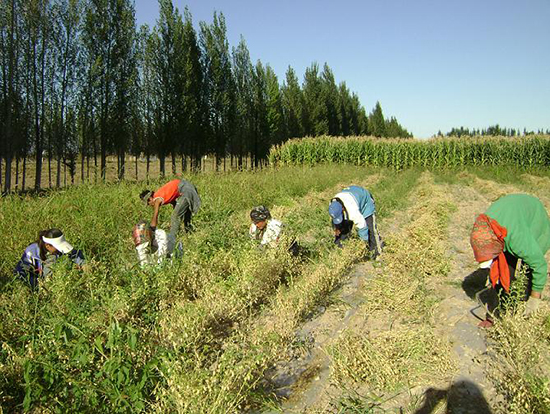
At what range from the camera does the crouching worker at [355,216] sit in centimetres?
575

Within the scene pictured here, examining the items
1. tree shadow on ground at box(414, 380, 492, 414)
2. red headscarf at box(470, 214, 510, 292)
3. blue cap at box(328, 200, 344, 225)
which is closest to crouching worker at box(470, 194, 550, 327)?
red headscarf at box(470, 214, 510, 292)

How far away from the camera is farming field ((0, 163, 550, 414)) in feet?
7.71

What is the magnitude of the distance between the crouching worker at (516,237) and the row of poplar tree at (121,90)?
11.2m

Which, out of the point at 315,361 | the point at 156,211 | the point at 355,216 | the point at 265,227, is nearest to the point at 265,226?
the point at 265,227

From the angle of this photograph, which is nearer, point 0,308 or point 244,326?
point 0,308

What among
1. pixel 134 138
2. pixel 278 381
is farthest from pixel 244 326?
pixel 134 138

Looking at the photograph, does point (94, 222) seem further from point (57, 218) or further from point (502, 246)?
point (502, 246)

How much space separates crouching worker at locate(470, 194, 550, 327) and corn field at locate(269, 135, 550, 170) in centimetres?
1884

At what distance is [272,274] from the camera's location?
15.0 ft

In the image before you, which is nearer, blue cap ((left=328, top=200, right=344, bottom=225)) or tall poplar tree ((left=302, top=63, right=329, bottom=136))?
blue cap ((left=328, top=200, right=344, bottom=225))

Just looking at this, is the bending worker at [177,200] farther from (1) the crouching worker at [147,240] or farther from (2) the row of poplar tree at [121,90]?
(2) the row of poplar tree at [121,90]

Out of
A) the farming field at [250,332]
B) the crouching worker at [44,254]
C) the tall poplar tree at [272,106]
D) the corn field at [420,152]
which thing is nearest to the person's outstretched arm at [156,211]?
the farming field at [250,332]

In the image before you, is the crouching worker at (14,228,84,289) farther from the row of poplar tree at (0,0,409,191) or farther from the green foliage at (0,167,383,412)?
the row of poplar tree at (0,0,409,191)

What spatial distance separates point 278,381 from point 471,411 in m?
1.34
